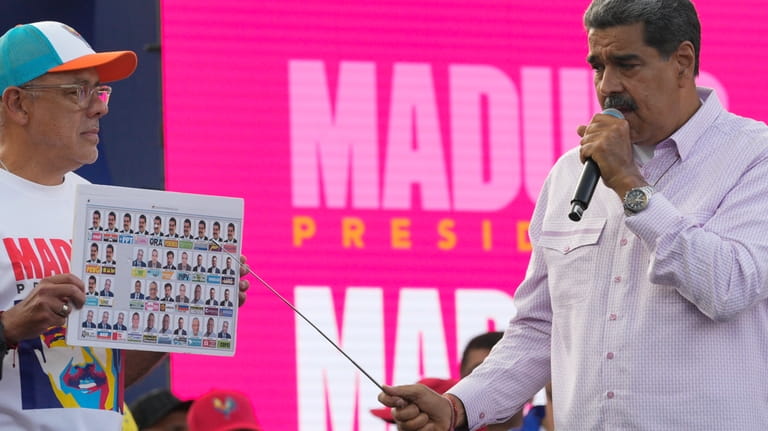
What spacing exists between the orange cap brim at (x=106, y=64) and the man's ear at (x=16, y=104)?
0.09 meters

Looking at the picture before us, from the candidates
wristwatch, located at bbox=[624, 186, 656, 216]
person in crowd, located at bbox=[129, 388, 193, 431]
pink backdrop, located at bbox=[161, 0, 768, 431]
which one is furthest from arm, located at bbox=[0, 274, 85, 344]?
pink backdrop, located at bbox=[161, 0, 768, 431]

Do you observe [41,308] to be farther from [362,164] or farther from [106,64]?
[362,164]

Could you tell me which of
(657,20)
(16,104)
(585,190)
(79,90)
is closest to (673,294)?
(585,190)

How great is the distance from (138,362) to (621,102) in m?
1.19

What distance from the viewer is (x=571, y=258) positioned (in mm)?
2695

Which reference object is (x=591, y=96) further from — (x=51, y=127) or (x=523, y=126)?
(x=51, y=127)

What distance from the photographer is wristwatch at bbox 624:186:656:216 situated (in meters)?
2.44

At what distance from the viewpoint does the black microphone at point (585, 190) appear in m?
2.47

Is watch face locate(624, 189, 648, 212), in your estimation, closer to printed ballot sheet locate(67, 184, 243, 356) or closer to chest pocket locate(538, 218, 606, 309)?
chest pocket locate(538, 218, 606, 309)

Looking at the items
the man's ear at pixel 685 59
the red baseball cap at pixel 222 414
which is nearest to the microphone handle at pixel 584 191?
the man's ear at pixel 685 59

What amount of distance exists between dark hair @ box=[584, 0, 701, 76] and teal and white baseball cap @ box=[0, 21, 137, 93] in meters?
1.01

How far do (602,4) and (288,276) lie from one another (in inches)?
114

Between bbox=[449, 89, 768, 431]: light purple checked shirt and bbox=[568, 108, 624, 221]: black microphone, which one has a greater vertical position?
bbox=[568, 108, 624, 221]: black microphone

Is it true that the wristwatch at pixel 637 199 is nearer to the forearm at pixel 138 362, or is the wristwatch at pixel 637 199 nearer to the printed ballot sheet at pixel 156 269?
the printed ballot sheet at pixel 156 269
